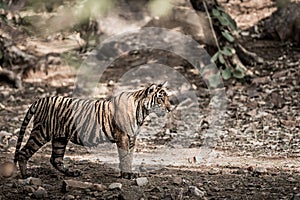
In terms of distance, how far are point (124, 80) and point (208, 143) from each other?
9.73ft

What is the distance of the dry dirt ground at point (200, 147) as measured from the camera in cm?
454

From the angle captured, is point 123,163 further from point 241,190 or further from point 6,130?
point 6,130

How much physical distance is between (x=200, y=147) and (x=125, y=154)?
1760mm

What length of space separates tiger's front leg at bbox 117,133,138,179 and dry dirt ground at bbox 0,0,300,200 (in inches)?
2.9

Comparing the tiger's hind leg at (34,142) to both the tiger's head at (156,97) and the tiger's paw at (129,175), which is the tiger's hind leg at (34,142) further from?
the tiger's head at (156,97)

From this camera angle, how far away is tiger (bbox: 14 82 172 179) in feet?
15.1

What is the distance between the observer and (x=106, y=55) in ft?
32.8

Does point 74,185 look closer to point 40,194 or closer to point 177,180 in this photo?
point 40,194

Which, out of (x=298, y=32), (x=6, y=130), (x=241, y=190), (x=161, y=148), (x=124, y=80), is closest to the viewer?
(x=241, y=190)

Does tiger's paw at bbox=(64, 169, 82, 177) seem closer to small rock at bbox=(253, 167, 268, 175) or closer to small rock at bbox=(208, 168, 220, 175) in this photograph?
small rock at bbox=(208, 168, 220, 175)

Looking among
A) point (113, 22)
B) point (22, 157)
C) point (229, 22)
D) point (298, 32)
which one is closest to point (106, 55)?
point (113, 22)

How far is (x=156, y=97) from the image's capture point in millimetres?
4594

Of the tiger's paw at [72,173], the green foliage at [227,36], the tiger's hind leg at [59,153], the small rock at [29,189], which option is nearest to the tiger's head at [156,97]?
the tiger's hind leg at [59,153]

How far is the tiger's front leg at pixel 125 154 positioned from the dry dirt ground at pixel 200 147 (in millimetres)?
74
